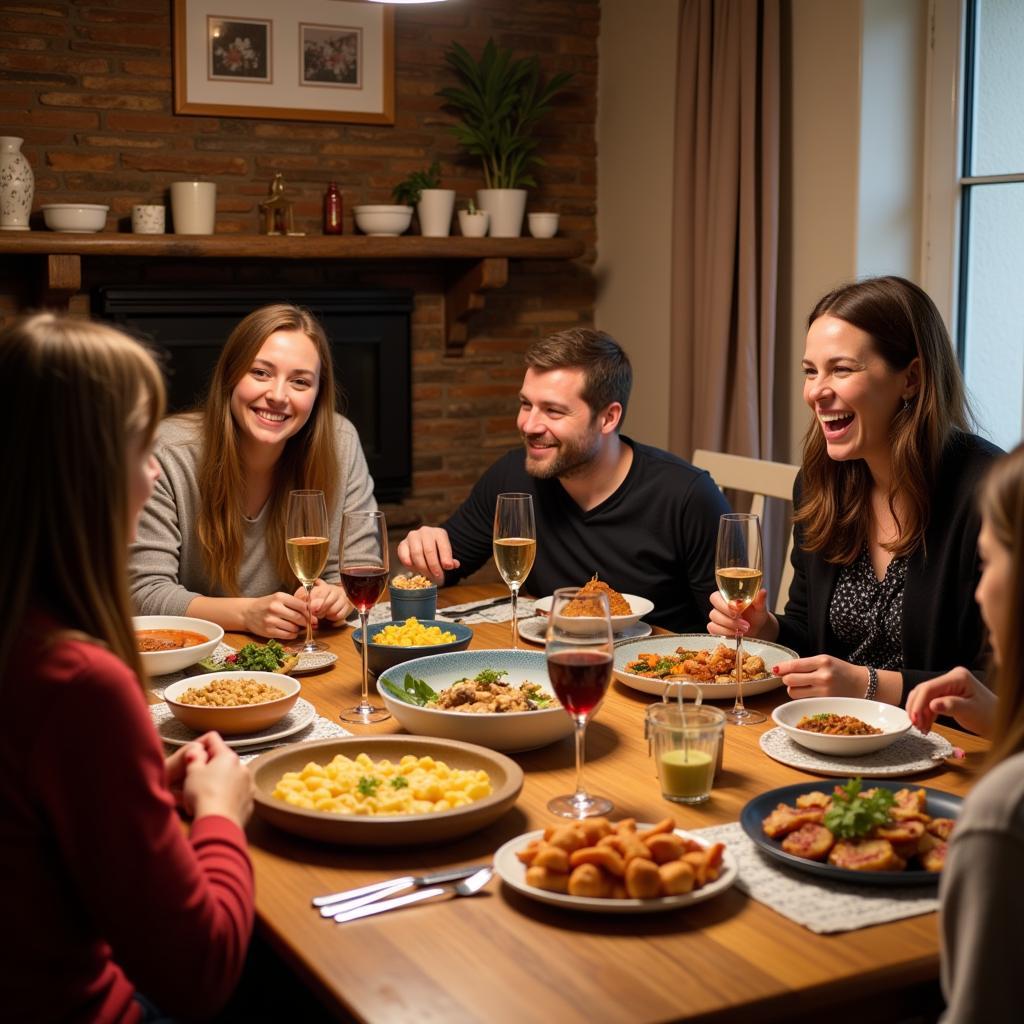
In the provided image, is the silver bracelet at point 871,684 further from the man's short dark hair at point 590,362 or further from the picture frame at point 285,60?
the picture frame at point 285,60

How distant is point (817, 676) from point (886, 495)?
22.6 inches

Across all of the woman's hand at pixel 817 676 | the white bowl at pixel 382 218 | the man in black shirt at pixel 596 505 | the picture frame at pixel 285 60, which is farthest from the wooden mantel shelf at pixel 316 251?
the woman's hand at pixel 817 676

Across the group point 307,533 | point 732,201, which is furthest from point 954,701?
point 732,201

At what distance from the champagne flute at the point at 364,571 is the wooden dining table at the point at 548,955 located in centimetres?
43

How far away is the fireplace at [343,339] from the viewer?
4363mm

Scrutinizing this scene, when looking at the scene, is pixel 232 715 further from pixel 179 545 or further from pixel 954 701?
pixel 179 545

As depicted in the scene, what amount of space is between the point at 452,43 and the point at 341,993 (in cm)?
418

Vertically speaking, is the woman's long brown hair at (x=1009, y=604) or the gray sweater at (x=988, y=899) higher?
the woman's long brown hair at (x=1009, y=604)

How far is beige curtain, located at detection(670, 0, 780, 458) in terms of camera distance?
402 centimetres

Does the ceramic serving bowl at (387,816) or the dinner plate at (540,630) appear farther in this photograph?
the dinner plate at (540,630)

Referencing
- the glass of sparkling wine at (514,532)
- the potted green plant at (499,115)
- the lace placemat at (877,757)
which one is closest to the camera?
the lace placemat at (877,757)

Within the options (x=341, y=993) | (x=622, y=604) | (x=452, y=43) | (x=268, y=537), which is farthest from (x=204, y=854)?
(x=452, y=43)

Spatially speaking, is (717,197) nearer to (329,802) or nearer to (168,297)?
(168,297)

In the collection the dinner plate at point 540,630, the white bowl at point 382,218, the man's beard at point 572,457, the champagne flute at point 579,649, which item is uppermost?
the white bowl at point 382,218
